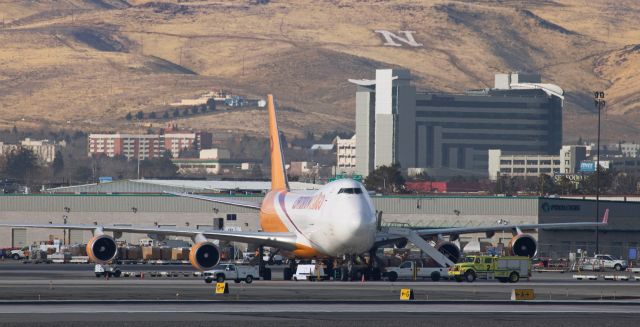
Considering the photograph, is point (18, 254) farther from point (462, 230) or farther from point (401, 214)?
point (462, 230)

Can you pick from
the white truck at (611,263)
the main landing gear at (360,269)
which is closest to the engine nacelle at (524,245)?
the main landing gear at (360,269)

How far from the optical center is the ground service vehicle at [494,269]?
303 ft

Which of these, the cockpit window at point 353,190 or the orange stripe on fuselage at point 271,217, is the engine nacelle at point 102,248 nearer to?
the orange stripe on fuselage at point 271,217

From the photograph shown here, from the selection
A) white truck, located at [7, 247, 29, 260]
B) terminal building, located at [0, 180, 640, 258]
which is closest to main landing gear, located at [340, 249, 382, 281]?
white truck, located at [7, 247, 29, 260]

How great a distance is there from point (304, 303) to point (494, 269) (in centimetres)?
2785

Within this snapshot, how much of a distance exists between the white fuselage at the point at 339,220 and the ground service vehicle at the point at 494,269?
8.22 m

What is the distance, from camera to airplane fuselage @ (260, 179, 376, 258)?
84750mm

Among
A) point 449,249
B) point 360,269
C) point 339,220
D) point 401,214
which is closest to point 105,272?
point 360,269

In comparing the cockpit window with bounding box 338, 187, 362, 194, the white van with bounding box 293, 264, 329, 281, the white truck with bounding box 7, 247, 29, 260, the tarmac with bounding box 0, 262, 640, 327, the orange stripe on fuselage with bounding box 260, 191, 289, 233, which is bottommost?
the white truck with bounding box 7, 247, 29, 260

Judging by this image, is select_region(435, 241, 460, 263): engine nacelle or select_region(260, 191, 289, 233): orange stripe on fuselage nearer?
select_region(260, 191, 289, 233): orange stripe on fuselage

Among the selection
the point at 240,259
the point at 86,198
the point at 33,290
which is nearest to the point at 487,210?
the point at 240,259

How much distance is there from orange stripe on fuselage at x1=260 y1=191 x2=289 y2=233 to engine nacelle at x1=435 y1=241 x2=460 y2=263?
408 inches

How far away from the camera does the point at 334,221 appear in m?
85.7

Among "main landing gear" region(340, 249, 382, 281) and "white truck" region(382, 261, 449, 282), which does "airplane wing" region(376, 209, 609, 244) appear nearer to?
"main landing gear" region(340, 249, 382, 281)
